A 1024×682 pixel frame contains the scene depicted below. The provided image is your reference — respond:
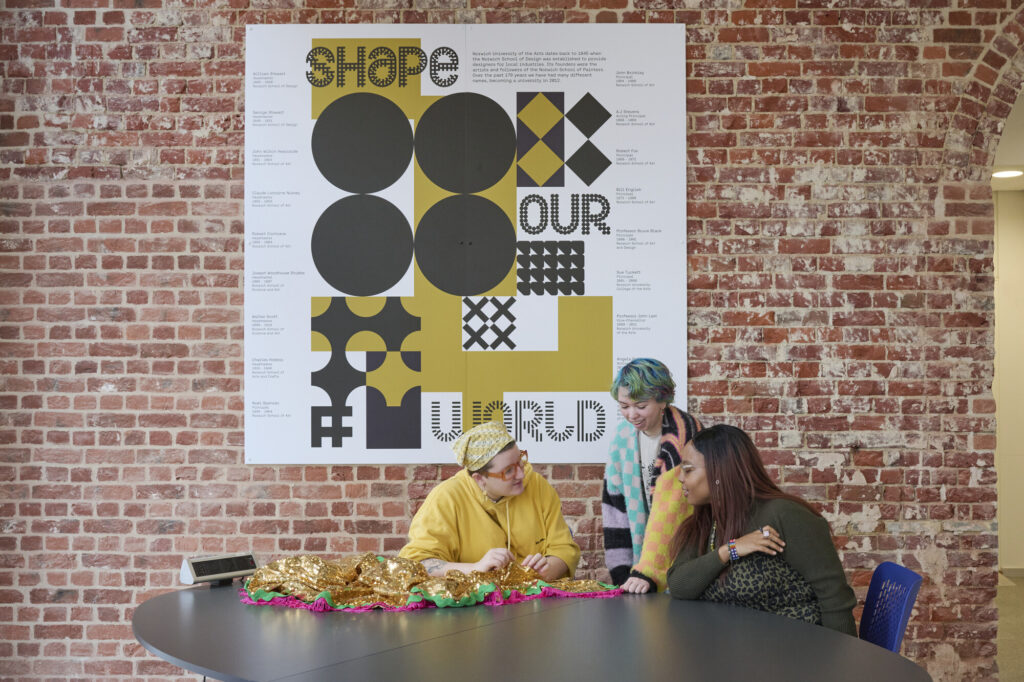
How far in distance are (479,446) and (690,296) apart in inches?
63.6

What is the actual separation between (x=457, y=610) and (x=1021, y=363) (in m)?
6.42

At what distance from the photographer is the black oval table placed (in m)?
2.12

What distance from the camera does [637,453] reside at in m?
3.57

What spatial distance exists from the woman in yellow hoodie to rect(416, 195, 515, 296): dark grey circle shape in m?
1.21

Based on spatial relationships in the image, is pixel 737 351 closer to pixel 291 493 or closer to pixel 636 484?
pixel 636 484

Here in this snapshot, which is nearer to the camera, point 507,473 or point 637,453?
point 507,473

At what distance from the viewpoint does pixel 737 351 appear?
173 inches

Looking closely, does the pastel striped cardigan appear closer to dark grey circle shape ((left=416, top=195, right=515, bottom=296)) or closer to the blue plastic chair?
the blue plastic chair

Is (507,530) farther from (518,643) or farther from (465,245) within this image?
(465,245)

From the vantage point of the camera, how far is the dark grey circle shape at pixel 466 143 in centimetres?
441

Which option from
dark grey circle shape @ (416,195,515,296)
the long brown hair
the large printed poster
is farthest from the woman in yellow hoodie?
dark grey circle shape @ (416,195,515,296)

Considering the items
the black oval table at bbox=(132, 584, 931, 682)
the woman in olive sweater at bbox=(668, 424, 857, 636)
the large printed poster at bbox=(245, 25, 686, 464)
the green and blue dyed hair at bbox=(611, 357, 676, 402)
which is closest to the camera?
the black oval table at bbox=(132, 584, 931, 682)

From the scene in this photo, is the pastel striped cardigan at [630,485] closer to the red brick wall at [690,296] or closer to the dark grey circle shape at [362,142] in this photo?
the red brick wall at [690,296]

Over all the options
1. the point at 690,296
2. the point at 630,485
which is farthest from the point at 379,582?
the point at 690,296
